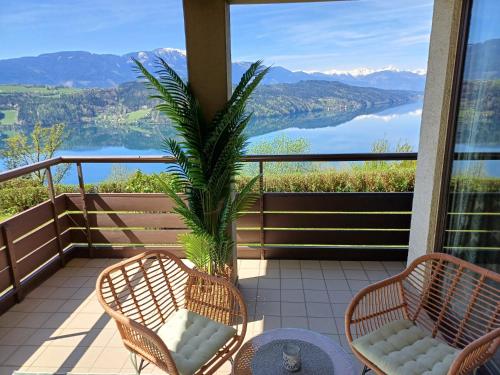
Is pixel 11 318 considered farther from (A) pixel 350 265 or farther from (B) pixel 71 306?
(A) pixel 350 265

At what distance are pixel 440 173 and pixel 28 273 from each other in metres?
3.49

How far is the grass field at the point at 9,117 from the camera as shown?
246 inches

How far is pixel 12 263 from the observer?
274cm

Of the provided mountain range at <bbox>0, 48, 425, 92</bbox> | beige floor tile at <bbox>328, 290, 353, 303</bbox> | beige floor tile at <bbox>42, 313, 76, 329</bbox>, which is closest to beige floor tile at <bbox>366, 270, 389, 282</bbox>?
beige floor tile at <bbox>328, 290, 353, 303</bbox>

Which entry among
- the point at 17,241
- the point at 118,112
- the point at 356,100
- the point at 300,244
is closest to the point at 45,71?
the point at 118,112

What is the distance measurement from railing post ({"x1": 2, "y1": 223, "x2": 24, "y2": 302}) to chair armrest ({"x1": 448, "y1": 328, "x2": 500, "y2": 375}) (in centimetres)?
308

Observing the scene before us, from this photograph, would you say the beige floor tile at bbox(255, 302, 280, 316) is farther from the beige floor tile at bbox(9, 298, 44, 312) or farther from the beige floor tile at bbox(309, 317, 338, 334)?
the beige floor tile at bbox(9, 298, 44, 312)

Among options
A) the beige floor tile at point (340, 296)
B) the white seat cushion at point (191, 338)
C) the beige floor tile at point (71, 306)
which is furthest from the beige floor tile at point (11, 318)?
the beige floor tile at point (340, 296)

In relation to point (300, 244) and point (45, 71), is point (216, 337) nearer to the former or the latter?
point (300, 244)

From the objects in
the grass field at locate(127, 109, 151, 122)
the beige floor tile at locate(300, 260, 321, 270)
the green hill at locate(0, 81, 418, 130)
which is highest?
the green hill at locate(0, 81, 418, 130)

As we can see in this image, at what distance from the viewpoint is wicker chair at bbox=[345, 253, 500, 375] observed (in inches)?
56.8

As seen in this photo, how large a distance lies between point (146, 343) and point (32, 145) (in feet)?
22.9

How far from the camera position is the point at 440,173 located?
2.28m

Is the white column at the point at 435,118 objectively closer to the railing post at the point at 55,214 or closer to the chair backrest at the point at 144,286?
the chair backrest at the point at 144,286
